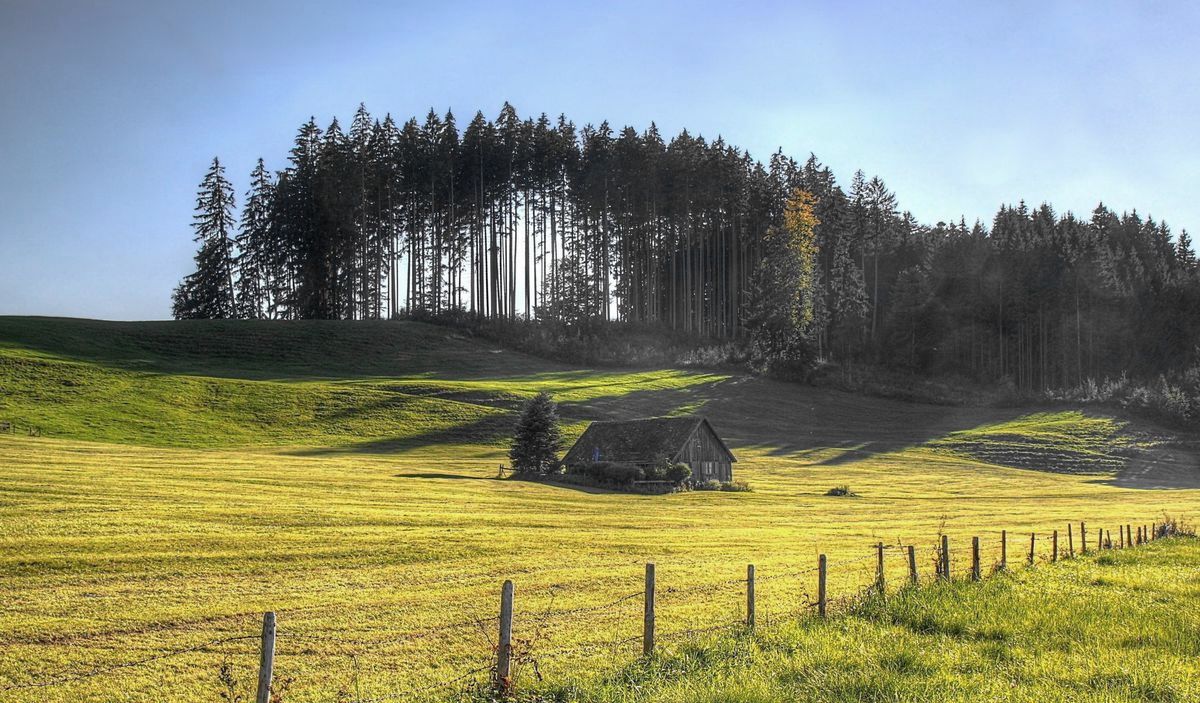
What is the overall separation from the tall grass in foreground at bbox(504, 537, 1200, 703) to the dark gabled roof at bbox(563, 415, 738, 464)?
44.5 metres

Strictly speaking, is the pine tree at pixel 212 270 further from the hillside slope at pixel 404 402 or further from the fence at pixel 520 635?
the fence at pixel 520 635

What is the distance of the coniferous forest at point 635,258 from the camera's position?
112 meters

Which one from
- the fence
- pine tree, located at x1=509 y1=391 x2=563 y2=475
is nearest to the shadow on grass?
pine tree, located at x1=509 y1=391 x2=563 y2=475

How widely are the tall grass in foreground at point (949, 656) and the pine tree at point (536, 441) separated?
4220cm

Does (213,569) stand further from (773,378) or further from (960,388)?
(960,388)

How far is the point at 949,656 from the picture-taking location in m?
12.1

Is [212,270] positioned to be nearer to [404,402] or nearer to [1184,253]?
[404,402]

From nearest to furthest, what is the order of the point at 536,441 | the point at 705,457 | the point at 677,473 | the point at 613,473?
the point at 613,473 → the point at 536,441 → the point at 677,473 → the point at 705,457

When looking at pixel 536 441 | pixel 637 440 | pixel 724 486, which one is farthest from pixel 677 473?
pixel 536 441

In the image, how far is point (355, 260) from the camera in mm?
115188

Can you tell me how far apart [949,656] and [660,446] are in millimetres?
50287

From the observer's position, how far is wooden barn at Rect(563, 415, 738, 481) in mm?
61594

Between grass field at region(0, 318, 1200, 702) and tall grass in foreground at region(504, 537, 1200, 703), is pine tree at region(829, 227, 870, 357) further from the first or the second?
tall grass in foreground at region(504, 537, 1200, 703)

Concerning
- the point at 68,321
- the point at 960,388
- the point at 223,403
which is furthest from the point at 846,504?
the point at 68,321
